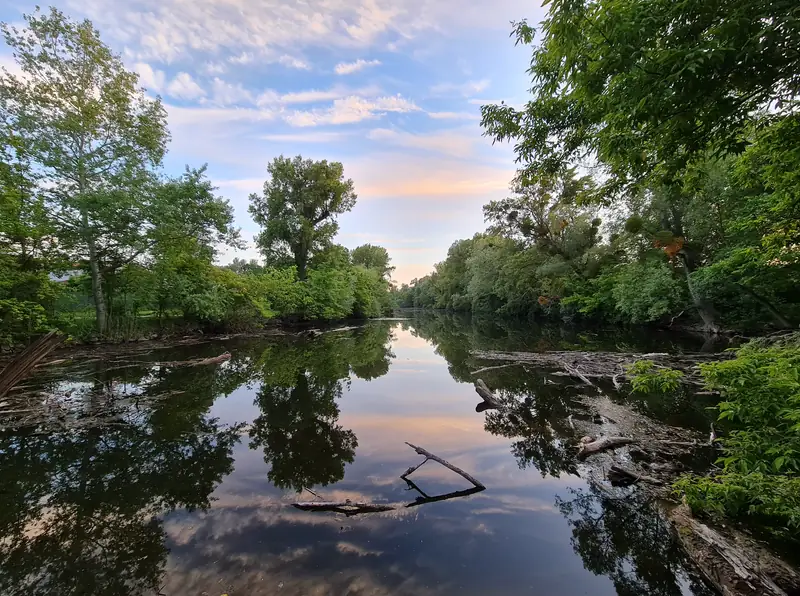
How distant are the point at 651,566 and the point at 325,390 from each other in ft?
27.3

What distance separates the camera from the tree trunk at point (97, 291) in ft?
54.1

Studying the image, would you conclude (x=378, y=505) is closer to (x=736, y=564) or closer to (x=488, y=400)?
(x=736, y=564)

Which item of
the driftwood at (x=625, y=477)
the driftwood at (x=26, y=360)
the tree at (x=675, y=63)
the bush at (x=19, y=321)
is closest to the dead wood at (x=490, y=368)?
the driftwood at (x=625, y=477)

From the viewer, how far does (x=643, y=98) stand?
3.04 metres

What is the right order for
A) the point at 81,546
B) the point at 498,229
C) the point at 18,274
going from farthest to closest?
1. the point at 498,229
2. the point at 18,274
3. the point at 81,546

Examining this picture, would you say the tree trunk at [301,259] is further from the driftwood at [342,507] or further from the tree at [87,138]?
the driftwood at [342,507]

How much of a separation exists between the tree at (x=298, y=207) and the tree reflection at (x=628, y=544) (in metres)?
31.8

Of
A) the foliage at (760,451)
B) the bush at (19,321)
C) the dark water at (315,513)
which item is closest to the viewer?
the foliage at (760,451)

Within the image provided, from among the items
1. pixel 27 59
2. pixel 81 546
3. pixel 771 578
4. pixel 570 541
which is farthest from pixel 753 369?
pixel 27 59

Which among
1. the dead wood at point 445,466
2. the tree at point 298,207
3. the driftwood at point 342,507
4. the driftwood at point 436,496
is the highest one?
the tree at point 298,207

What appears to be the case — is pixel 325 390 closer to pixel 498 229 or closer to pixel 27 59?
pixel 27 59

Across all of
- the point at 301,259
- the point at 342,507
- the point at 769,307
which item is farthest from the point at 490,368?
the point at 301,259

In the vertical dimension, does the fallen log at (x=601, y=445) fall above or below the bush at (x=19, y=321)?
Result: below

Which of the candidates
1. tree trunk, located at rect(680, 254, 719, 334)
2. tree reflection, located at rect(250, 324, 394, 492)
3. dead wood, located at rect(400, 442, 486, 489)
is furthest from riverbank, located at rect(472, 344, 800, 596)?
tree trunk, located at rect(680, 254, 719, 334)
